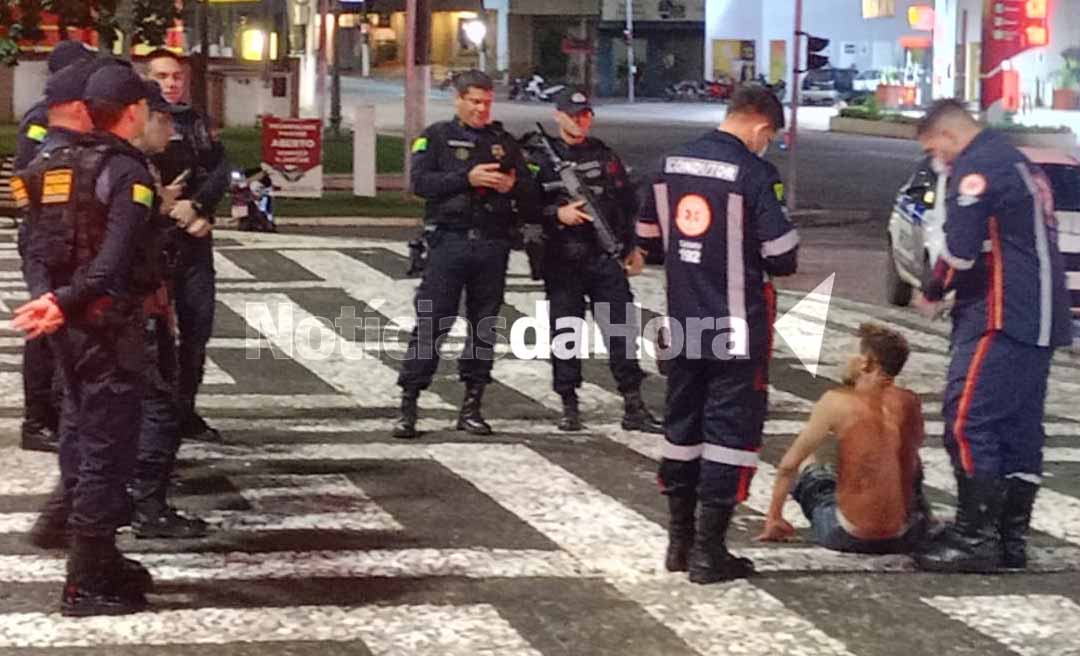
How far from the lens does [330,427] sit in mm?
10531

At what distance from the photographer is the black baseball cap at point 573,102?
33.1 ft

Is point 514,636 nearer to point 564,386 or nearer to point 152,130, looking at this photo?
point 152,130

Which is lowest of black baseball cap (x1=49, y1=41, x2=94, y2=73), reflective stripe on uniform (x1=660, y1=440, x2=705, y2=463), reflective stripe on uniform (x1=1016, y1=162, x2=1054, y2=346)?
reflective stripe on uniform (x1=660, y1=440, x2=705, y2=463)

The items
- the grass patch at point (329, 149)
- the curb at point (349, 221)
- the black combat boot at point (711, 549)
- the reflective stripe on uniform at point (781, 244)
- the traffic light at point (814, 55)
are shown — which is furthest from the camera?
the grass patch at point (329, 149)

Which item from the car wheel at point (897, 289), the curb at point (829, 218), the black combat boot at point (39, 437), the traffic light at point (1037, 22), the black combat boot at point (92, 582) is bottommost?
the curb at point (829, 218)

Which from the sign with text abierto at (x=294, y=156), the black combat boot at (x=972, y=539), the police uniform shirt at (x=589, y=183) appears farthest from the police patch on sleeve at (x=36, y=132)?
the sign with text abierto at (x=294, y=156)

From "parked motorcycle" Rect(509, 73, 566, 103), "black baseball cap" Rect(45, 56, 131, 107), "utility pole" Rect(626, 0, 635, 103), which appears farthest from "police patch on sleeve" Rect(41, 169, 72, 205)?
"utility pole" Rect(626, 0, 635, 103)

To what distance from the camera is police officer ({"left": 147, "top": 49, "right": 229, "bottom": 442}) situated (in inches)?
346

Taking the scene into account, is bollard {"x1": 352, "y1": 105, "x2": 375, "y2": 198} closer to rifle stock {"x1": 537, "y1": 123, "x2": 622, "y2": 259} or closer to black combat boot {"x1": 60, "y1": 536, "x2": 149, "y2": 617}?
rifle stock {"x1": 537, "y1": 123, "x2": 622, "y2": 259}

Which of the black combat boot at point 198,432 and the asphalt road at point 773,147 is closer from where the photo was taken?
the black combat boot at point 198,432

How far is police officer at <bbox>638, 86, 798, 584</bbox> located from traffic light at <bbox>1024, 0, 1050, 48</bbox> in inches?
1566

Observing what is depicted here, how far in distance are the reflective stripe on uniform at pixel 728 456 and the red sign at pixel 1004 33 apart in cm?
3332

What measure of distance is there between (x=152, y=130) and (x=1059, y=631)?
4318mm

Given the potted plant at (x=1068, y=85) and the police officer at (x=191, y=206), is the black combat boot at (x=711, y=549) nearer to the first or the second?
the police officer at (x=191, y=206)
